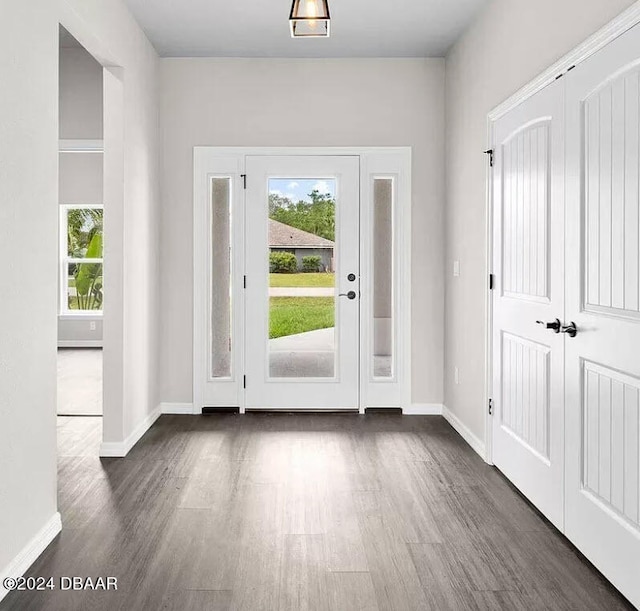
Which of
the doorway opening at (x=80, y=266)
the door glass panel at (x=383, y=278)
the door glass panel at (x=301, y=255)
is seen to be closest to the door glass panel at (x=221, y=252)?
the door glass panel at (x=301, y=255)

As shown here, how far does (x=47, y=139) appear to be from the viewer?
8.45 ft

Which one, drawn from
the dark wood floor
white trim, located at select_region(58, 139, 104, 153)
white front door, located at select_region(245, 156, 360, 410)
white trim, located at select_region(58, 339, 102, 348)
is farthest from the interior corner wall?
white trim, located at select_region(58, 339, 102, 348)

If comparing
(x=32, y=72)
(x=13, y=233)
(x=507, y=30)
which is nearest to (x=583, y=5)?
(x=507, y=30)

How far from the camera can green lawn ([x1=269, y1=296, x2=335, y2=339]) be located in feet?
15.9

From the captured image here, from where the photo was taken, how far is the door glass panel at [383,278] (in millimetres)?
4852

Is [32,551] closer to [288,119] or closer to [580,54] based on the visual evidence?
[580,54]

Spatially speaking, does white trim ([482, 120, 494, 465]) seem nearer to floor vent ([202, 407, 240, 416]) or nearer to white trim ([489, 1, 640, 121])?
white trim ([489, 1, 640, 121])

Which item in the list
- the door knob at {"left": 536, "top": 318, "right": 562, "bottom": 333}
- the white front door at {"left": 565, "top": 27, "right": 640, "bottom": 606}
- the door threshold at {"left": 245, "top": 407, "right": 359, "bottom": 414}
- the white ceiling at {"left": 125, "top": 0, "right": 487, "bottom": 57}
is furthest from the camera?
the door threshold at {"left": 245, "top": 407, "right": 359, "bottom": 414}

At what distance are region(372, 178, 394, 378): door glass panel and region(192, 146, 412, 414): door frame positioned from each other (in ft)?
0.16

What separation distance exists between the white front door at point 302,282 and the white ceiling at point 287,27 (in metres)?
0.81

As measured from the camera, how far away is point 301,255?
191 inches

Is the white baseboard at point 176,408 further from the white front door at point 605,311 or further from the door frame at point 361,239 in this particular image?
the white front door at point 605,311

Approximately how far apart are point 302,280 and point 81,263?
525 cm

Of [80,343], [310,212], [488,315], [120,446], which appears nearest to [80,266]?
[80,343]
